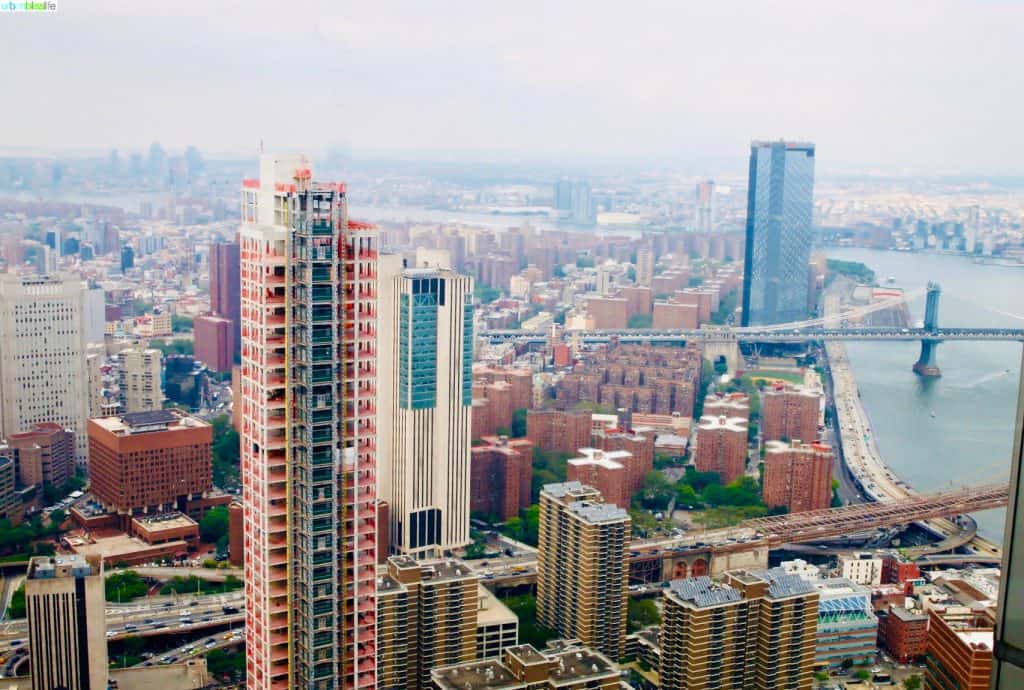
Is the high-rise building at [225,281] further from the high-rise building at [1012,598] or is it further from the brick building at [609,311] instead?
the high-rise building at [1012,598]

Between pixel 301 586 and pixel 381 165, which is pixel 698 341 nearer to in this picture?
pixel 381 165

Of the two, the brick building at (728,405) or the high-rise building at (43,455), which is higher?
the brick building at (728,405)

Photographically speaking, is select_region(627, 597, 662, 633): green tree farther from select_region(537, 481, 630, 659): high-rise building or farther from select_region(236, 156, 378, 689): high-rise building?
select_region(236, 156, 378, 689): high-rise building

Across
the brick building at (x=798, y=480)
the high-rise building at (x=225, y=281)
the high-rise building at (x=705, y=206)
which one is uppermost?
the high-rise building at (x=705, y=206)

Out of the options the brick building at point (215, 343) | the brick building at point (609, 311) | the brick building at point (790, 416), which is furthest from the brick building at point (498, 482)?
the brick building at point (609, 311)

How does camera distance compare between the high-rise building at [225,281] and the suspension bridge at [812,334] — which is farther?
the high-rise building at [225,281]

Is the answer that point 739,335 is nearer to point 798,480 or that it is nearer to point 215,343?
point 798,480

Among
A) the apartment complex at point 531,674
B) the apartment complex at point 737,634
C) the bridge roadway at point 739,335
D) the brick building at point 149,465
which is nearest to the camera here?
the apartment complex at point 531,674

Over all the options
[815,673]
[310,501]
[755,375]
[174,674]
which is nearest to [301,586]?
[310,501]
